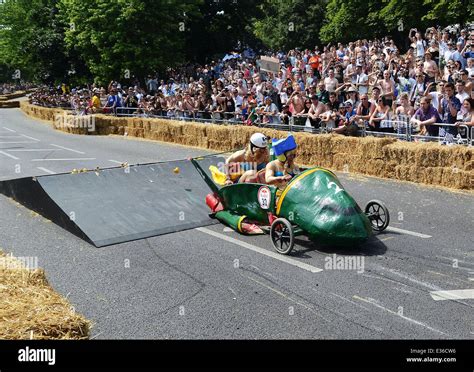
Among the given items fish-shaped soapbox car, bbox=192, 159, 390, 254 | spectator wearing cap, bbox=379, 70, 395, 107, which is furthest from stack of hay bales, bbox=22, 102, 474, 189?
fish-shaped soapbox car, bbox=192, 159, 390, 254

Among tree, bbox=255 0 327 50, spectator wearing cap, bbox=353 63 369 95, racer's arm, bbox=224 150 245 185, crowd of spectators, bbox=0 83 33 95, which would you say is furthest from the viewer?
crowd of spectators, bbox=0 83 33 95

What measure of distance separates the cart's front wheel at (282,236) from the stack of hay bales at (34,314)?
12.1 feet

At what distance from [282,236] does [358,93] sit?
9129mm

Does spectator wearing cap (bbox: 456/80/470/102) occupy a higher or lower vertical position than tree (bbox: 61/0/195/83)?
lower

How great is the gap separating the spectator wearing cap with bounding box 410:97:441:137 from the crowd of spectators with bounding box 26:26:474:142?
22 millimetres

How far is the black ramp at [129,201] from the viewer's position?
29.8 feet

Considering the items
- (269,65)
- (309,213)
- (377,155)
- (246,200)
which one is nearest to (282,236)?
(309,213)

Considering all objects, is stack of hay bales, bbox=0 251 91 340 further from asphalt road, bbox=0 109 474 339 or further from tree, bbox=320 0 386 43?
tree, bbox=320 0 386 43

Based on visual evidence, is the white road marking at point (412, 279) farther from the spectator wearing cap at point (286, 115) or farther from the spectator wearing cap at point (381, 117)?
the spectator wearing cap at point (286, 115)

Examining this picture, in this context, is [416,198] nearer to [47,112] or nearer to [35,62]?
[47,112]

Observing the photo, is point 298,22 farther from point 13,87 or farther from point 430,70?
point 13,87

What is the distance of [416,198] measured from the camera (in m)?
11.1

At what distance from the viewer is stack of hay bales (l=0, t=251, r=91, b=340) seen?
3.76 meters
